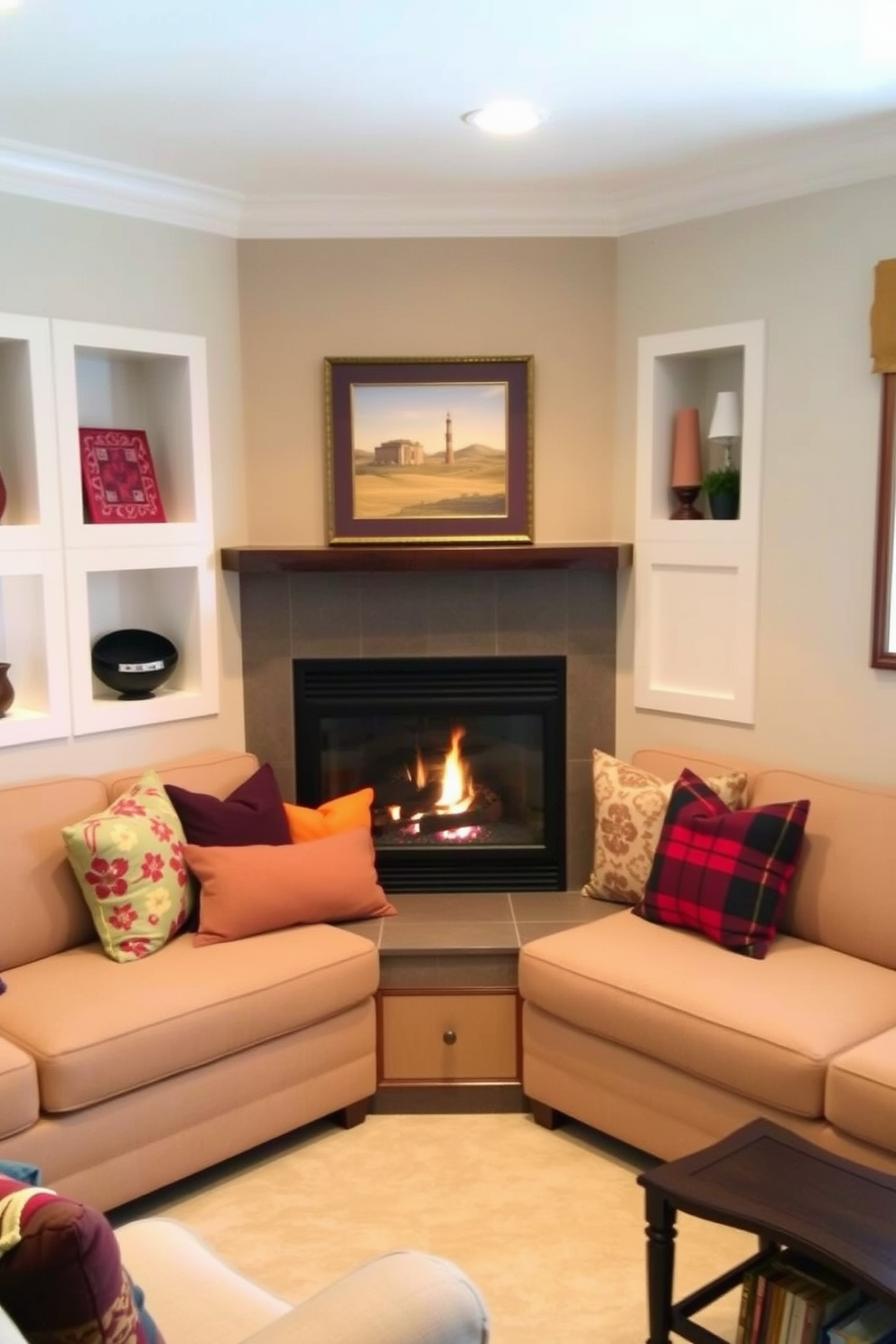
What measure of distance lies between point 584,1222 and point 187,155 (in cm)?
283

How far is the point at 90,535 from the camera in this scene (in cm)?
342

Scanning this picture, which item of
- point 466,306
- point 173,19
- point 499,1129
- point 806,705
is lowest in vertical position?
point 499,1129

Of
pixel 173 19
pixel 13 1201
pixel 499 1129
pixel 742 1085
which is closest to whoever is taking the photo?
pixel 13 1201

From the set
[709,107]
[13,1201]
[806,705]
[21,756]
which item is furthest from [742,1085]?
[709,107]

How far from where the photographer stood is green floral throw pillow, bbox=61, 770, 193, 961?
9.90 ft

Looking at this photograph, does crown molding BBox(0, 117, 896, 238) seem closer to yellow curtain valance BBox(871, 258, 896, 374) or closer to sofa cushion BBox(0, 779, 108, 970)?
yellow curtain valance BBox(871, 258, 896, 374)

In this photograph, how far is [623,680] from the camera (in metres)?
3.84

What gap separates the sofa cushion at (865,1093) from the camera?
2381mm

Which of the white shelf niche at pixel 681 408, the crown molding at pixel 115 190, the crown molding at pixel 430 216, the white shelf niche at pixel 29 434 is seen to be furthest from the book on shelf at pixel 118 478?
the white shelf niche at pixel 681 408

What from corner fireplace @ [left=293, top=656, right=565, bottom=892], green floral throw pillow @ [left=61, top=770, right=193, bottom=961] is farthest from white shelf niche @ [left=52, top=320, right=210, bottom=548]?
green floral throw pillow @ [left=61, top=770, right=193, bottom=961]

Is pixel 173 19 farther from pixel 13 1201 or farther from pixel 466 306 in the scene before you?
pixel 13 1201

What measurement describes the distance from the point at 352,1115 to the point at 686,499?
6.64 feet

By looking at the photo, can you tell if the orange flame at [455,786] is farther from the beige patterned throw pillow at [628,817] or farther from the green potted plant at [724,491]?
the green potted plant at [724,491]

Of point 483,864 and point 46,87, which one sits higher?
point 46,87
